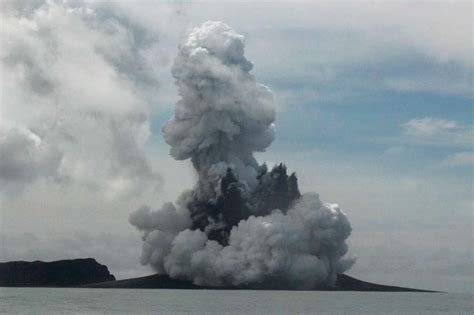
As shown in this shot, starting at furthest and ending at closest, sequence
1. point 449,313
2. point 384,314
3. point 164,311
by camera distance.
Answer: point 449,313, point 384,314, point 164,311

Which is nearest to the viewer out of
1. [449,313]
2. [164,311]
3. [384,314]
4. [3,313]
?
[3,313]

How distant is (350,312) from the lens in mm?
159250

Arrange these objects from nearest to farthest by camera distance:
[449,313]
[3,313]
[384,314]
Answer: [3,313] → [384,314] → [449,313]

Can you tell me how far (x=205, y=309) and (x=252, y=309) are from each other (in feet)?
27.7

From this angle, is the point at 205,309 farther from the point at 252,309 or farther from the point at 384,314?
the point at 384,314

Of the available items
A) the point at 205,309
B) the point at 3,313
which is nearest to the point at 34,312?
the point at 3,313

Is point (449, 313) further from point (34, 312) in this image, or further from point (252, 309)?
point (34, 312)

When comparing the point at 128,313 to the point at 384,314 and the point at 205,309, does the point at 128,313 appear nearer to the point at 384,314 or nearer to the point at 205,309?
the point at 205,309

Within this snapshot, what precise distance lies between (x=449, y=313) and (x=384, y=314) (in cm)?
2194

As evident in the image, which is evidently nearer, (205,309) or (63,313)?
(63,313)

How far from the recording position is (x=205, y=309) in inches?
6024

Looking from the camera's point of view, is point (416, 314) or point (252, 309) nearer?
point (252, 309)

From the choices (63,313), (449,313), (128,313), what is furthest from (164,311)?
(449,313)

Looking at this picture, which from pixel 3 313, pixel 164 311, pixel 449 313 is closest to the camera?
pixel 3 313
